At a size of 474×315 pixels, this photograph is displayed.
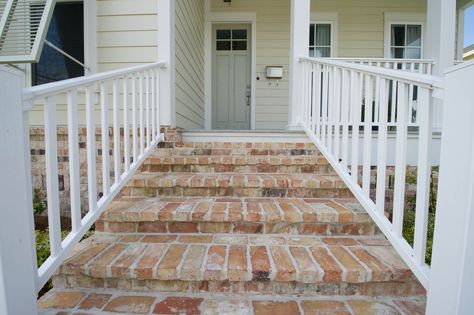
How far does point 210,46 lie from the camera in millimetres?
5078

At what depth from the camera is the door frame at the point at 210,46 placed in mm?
4988

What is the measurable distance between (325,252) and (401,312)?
42cm

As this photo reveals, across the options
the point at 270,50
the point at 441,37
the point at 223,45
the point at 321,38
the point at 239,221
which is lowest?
the point at 239,221

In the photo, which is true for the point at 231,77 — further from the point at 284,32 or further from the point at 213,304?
the point at 213,304

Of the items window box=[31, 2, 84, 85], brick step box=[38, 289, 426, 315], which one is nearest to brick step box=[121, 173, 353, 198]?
brick step box=[38, 289, 426, 315]

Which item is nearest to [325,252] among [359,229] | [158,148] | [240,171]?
[359,229]

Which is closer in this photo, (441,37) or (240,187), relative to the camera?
(240,187)

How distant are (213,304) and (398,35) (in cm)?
591

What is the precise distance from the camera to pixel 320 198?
2.14 m

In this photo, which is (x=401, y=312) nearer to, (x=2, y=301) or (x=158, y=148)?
(x=2, y=301)

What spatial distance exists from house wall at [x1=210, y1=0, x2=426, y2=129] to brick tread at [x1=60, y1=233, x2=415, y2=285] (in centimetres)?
375

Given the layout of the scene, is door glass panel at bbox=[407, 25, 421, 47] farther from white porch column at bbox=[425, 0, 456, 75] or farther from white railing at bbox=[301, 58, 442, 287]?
white railing at bbox=[301, 58, 442, 287]

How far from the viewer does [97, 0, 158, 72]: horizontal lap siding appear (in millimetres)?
2885

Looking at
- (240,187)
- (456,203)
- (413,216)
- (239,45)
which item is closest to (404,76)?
(456,203)
